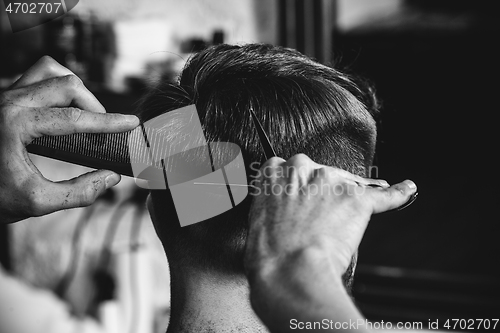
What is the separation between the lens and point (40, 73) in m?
0.70

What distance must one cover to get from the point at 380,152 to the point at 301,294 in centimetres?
155

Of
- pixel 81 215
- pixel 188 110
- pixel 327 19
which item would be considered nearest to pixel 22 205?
pixel 188 110

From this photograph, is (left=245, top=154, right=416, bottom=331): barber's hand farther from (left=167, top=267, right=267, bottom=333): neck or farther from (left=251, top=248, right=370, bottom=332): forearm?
(left=167, top=267, right=267, bottom=333): neck

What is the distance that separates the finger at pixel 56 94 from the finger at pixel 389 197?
395 millimetres

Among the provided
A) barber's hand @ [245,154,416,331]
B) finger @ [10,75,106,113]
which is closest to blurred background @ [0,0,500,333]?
finger @ [10,75,106,113]

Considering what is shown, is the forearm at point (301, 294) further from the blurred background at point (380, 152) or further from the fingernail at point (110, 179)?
the blurred background at point (380, 152)

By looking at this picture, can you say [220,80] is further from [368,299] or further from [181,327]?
[368,299]

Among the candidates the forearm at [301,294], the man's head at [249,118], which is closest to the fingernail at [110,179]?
the man's head at [249,118]

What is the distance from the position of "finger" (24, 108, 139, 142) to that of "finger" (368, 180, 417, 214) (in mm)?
340

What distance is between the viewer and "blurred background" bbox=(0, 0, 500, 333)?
158 centimetres

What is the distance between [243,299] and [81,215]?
105 cm

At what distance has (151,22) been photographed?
158 cm

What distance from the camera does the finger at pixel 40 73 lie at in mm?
688

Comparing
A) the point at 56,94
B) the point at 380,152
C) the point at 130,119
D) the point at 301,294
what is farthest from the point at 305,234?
the point at 380,152
